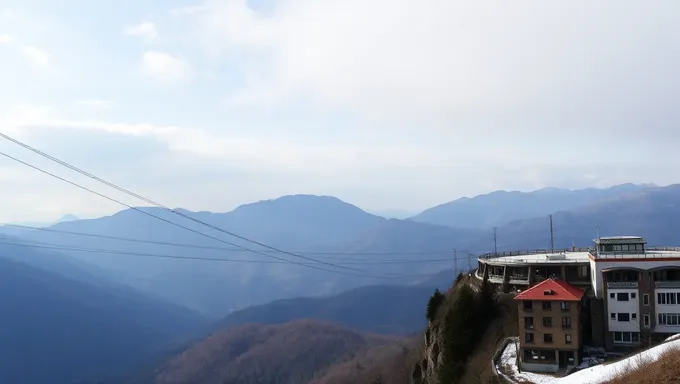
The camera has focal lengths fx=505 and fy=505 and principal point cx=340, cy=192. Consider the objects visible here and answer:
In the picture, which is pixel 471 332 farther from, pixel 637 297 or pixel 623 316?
pixel 637 297

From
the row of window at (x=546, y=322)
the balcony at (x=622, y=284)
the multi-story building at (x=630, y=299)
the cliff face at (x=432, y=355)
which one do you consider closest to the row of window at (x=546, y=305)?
the row of window at (x=546, y=322)

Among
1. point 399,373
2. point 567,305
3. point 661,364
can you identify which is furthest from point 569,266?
point 399,373

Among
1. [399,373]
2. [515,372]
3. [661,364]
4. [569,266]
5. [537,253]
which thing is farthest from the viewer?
[399,373]

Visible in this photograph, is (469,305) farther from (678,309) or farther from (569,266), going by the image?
(678,309)

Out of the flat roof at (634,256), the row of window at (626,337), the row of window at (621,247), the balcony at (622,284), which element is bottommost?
the row of window at (626,337)

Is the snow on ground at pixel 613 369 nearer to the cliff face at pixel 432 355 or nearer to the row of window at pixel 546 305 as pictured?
the row of window at pixel 546 305

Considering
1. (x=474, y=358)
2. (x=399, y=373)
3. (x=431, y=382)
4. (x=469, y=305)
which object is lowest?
(x=399, y=373)
